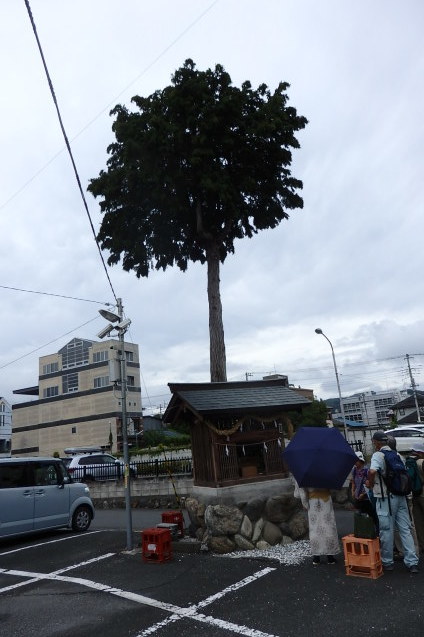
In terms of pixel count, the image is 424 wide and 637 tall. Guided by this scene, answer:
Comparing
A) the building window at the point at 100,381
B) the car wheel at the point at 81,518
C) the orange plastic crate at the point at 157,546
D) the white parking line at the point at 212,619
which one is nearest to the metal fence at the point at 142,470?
the car wheel at the point at 81,518

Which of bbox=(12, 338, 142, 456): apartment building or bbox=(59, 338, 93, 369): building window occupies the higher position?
bbox=(59, 338, 93, 369): building window

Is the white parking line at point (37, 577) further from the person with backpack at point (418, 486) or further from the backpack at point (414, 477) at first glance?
the backpack at point (414, 477)

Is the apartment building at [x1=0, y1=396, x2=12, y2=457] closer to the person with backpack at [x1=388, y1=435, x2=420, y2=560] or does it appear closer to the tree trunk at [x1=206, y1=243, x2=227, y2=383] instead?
the tree trunk at [x1=206, y1=243, x2=227, y2=383]

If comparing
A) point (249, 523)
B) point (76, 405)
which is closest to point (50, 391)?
point (76, 405)

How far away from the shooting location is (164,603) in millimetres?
6191

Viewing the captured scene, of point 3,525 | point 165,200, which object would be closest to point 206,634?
point 3,525

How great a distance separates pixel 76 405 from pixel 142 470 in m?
44.9

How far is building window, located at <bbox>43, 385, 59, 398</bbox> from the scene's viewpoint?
212ft

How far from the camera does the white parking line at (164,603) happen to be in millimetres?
5250

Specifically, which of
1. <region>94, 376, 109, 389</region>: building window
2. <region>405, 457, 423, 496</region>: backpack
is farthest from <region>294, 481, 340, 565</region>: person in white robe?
<region>94, 376, 109, 389</region>: building window

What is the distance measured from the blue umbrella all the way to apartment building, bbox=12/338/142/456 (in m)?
49.4

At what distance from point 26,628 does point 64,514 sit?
6255 mm

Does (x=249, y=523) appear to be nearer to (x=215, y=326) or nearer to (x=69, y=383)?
(x=215, y=326)

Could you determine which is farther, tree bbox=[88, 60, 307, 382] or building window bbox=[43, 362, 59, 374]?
building window bbox=[43, 362, 59, 374]
